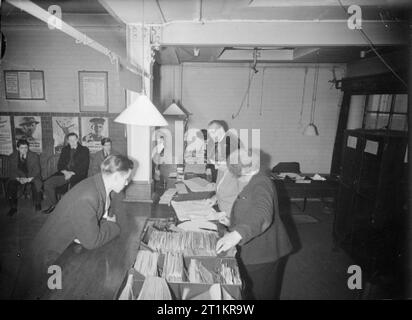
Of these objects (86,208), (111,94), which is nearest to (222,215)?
(86,208)

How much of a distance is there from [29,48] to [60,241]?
19.9ft

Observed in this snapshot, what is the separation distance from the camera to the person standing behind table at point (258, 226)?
6.86ft

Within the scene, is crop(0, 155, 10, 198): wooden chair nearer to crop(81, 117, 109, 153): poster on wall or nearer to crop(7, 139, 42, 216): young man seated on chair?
crop(7, 139, 42, 216): young man seated on chair

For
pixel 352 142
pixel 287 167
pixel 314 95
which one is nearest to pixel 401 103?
pixel 352 142

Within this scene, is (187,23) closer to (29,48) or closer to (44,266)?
(44,266)

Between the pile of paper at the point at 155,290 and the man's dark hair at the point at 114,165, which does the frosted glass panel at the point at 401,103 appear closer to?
the man's dark hair at the point at 114,165

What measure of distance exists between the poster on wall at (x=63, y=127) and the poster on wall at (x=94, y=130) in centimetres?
18

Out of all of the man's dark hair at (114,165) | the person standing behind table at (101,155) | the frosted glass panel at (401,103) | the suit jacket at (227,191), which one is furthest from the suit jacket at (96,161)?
the frosted glass panel at (401,103)

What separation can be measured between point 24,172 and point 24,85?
82.4 inches

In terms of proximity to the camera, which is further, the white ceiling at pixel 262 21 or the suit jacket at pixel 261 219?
the white ceiling at pixel 262 21

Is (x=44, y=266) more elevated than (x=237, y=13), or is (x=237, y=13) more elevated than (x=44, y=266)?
(x=237, y=13)

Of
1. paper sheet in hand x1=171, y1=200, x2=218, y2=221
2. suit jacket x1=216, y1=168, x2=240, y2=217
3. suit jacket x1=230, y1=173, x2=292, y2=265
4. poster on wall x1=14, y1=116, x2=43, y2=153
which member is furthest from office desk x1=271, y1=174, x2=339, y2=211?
poster on wall x1=14, y1=116, x2=43, y2=153

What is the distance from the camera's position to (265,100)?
7.39 meters
